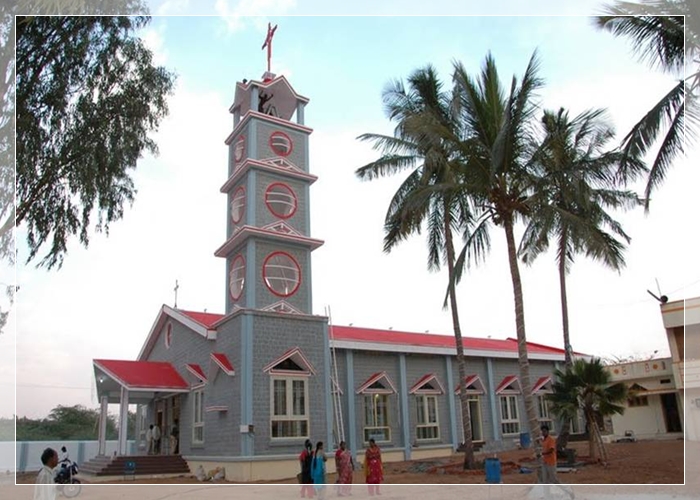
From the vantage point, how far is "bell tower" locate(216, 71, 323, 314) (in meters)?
18.8

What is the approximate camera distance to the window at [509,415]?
25.0 m

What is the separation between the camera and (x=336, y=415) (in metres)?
19.5

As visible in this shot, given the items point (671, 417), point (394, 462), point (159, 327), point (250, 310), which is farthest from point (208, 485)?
point (671, 417)

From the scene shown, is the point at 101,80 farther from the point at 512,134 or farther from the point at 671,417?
the point at 671,417

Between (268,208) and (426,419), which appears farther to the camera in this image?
(426,419)

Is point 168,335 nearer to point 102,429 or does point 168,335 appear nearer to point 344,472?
point 102,429

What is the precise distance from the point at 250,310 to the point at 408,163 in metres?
6.96

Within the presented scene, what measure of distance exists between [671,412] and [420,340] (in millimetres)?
12218

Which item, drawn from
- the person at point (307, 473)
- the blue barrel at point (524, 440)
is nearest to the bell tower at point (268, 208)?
the person at point (307, 473)

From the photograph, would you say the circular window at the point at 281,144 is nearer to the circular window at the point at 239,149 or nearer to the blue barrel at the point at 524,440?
the circular window at the point at 239,149

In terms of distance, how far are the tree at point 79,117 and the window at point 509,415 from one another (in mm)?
17008

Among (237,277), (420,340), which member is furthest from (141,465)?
(420,340)

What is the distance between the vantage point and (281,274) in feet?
63.1

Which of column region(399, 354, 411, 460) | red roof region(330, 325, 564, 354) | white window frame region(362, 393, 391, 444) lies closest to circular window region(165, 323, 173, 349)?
red roof region(330, 325, 564, 354)
